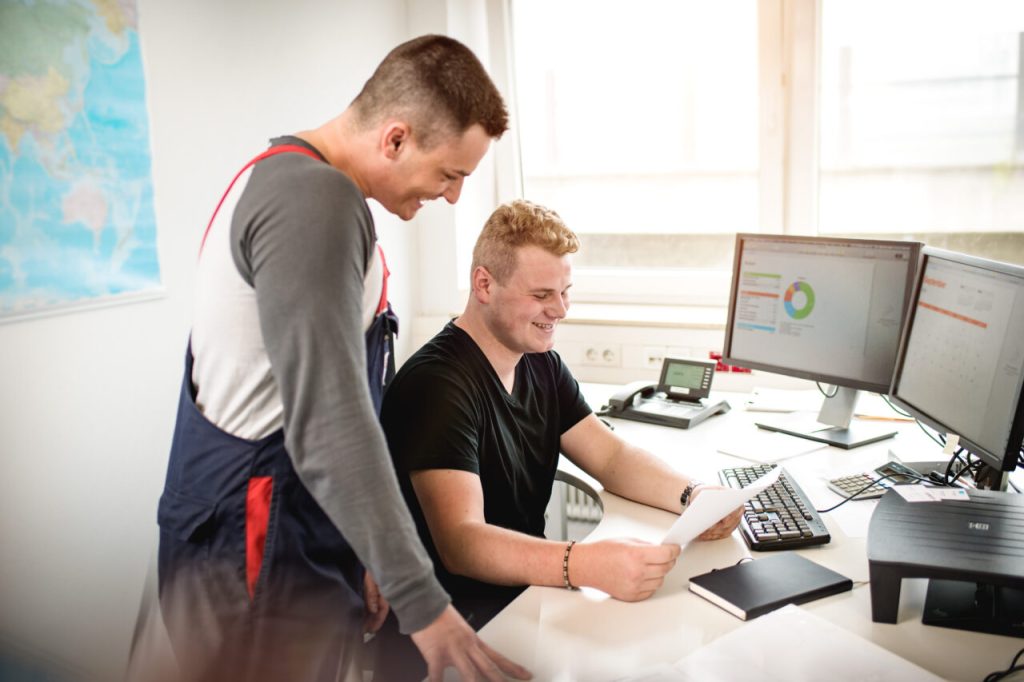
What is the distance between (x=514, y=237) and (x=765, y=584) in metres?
0.82

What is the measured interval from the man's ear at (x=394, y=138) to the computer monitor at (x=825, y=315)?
132 cm

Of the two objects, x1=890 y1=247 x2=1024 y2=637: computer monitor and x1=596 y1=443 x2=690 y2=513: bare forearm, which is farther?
x1=596 y1=443 x2=690 y2=513: bare forearm

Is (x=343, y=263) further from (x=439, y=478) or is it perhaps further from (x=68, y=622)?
(x=68, y=622)

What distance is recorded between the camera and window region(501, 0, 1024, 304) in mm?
2725

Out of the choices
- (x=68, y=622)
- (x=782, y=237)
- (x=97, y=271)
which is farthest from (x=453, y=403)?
(x=782, y=237)

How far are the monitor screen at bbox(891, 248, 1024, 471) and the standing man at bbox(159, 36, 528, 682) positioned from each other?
940 millimetres

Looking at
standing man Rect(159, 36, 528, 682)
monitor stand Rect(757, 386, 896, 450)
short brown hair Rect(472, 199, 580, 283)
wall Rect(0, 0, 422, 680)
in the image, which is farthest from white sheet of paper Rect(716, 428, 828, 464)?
wall Rect(0, 0, 422, 680)

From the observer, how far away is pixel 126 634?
74.9 inches

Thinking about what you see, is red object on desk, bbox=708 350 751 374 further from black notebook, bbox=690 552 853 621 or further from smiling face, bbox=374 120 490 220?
smiling face, bbox=374 120 490 220

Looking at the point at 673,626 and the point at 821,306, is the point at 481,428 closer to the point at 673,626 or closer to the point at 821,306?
the point at 673,626

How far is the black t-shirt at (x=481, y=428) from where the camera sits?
1.52 metres

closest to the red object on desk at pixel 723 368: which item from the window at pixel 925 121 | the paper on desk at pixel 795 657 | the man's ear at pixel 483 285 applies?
the window at pixel 925 121

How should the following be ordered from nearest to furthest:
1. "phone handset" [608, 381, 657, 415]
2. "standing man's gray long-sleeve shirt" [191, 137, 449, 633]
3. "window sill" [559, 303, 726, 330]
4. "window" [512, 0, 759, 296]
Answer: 1. "standing man's gray long-sleeve shirt" [191, 137, 449, 633]
2. "phone handset" [608, 381, 657, 415]
3. "window sill" [559, 303, 726, 330]
4. "window" [512, 0, 759, 296]

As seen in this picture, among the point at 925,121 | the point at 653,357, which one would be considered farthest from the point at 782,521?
the point at 925,121
